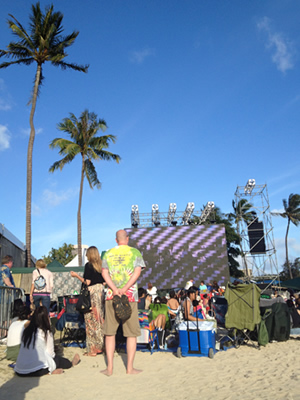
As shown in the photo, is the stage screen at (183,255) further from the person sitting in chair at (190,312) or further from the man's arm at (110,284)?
the man's arm at (110,284)

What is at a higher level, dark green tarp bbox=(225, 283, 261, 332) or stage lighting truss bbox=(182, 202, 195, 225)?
stage lighting truss bbox=(182, 202, 195, 225)

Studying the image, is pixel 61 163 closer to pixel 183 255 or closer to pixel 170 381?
pixel 183 255

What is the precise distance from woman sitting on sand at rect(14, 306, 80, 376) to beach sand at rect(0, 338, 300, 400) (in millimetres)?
100

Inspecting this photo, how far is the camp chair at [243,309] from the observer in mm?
6109

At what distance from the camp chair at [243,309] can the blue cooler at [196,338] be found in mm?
1066

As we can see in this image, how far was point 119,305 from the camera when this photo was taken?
358 centimetres

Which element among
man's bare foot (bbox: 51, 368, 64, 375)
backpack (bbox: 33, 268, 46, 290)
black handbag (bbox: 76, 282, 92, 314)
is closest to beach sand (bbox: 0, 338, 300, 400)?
man's bare foot (bbox: 51, 368, 64, 375)

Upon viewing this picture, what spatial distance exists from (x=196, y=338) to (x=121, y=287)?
215 cm

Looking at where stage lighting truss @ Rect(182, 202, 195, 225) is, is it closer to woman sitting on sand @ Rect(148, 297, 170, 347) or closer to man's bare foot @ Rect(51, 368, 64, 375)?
woman sitting on sand @ Rect(148, 297, 170, 347)

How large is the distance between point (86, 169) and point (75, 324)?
1588cm

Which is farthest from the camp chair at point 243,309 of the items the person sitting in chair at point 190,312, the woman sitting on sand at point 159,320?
the woman sitting on sand at point 159,320

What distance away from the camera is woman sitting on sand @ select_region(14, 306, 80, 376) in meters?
3.84

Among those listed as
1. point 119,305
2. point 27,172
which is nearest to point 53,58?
point 27,172

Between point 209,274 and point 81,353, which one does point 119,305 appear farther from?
point 209,274
